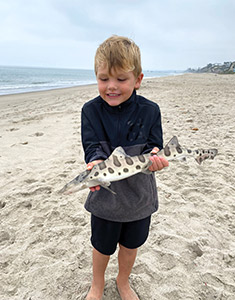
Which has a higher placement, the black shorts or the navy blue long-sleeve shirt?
the navy blue long-sleeve shirt

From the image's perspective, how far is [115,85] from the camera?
190 cm

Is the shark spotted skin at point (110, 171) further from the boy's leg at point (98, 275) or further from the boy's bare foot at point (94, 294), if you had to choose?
the boy's bare foot at point (94, 294)

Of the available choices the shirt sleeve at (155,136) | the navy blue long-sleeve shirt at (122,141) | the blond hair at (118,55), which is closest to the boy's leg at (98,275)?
the navy blue long-sleeve shirt at (122,141)

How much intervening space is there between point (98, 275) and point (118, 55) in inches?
83.2

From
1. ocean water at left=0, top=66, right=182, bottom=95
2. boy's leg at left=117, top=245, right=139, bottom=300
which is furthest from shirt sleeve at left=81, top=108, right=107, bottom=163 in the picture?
ocean water at left=0, top=66, right=182, bottom=95

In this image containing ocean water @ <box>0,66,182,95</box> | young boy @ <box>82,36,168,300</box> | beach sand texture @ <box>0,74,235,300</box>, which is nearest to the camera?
young boy @ <box>82,36,168,300</box>

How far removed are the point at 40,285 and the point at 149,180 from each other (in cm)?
169

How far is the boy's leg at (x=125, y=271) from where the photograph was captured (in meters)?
2.34

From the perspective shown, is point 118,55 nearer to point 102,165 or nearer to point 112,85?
point 112,85

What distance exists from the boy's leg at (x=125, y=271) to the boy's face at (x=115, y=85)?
4.73ft

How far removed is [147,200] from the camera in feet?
6.81

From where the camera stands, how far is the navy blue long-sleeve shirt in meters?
2.03

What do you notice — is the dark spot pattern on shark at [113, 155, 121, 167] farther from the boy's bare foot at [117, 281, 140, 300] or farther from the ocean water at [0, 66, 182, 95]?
the ocean water at [0, 66, 182, 95]

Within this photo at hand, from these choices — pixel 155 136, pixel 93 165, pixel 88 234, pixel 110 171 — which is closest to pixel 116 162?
pixel 110 171
